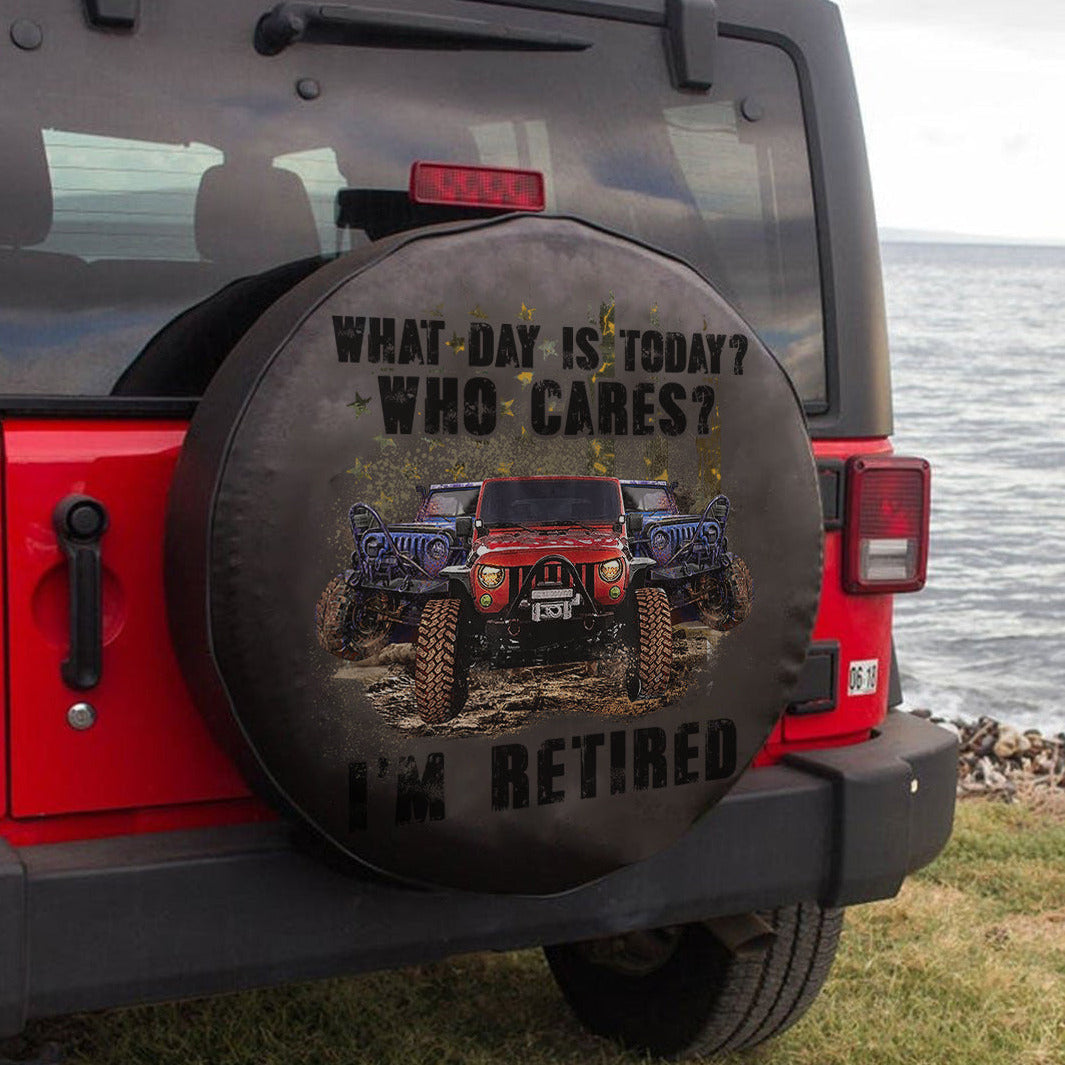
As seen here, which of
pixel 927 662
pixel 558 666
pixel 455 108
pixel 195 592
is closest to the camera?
pixel 195 592

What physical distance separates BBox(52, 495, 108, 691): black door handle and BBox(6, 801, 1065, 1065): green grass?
1.40m

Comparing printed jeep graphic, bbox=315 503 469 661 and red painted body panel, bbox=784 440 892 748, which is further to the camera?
red painted body panel, bbox=784 440 892 748

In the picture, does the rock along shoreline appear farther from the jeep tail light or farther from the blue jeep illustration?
the blue jeep illustration

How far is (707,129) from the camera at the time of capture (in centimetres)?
291

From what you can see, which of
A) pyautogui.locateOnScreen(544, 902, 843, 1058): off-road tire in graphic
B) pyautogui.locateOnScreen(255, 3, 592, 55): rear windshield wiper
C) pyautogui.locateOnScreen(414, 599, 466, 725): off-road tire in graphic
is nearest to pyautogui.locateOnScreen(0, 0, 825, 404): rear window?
pyautogui.locateOnScreen(255, 3, 592, 55): rear windshield wiper

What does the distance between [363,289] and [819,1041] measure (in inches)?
84.8

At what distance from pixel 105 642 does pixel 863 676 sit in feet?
4.69

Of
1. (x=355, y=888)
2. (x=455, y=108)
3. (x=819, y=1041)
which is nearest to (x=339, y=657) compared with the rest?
(x=355, y=888)

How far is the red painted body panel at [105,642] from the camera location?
231cm

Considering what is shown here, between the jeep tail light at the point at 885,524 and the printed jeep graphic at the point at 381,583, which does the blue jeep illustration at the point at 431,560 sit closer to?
the printed jeep graphic at the point at 381,583

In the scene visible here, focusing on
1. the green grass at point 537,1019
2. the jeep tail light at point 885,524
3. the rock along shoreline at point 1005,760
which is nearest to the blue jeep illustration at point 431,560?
the jeep tail light at point 885,524

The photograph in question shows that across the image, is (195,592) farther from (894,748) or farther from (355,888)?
(894,748)

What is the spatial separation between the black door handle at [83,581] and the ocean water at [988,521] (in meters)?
2.41

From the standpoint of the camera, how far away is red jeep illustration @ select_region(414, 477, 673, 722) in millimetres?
2305
